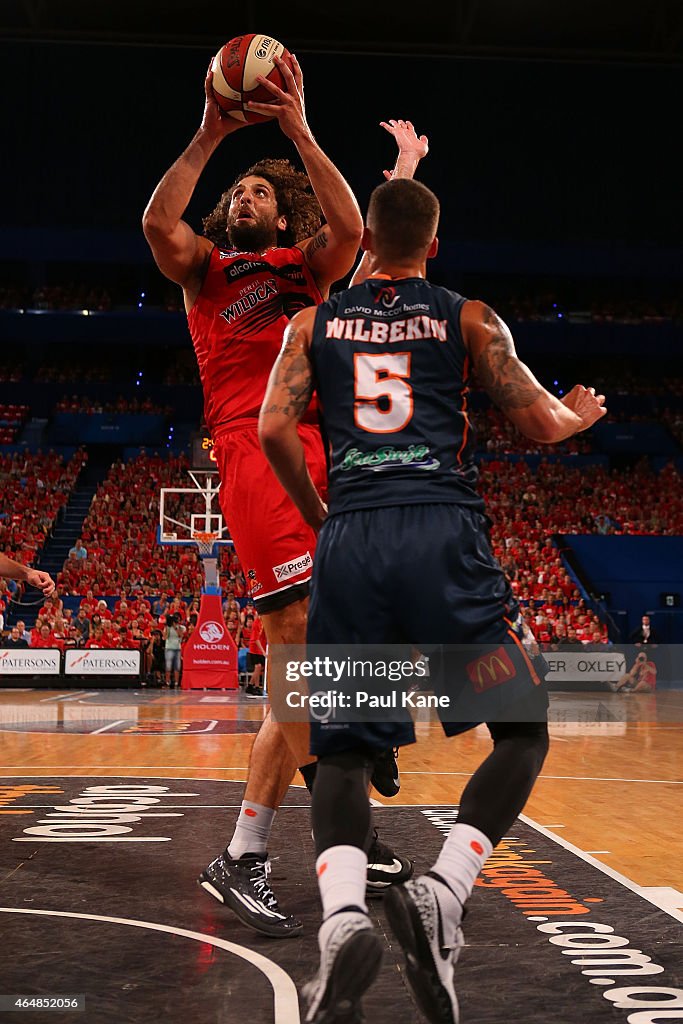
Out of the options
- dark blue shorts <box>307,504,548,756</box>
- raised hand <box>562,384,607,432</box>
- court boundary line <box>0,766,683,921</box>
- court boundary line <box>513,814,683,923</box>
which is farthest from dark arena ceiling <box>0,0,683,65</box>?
dark blue shorts <box>307,504,548,756</box>

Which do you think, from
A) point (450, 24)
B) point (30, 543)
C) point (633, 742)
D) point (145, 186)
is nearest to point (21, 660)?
point (30, 543)

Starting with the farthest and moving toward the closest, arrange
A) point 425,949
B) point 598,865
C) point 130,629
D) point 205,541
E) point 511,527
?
point 511,527
point 130,629
point 205,541
point 598,865
point 425,949

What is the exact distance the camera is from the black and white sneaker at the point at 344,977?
2.19m

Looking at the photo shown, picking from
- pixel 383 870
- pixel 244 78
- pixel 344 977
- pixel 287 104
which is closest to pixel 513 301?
pixel 244 78

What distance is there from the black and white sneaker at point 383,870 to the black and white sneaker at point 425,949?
1.78 meters

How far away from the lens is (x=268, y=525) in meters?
3.86

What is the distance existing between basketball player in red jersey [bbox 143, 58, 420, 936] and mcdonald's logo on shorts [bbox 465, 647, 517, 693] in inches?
46.0

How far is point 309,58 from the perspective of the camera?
28.5 meters

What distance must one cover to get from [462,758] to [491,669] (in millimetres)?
6897

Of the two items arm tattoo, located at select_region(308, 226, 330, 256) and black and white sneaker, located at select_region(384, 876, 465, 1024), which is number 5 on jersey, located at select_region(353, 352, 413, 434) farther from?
arm tattoo, located at select_region(308, 226, 330, 256)

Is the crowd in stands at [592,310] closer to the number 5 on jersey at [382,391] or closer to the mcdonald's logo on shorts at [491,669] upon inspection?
the number 5 on jersey at [382,391]

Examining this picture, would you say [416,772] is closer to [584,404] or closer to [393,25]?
[584,404]

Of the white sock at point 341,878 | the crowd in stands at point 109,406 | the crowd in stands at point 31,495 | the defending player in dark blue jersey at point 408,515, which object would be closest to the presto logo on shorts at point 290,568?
the defending player in dark blue jersey at point 408,515

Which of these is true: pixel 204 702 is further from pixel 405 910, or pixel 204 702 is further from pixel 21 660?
pixel 405 910
